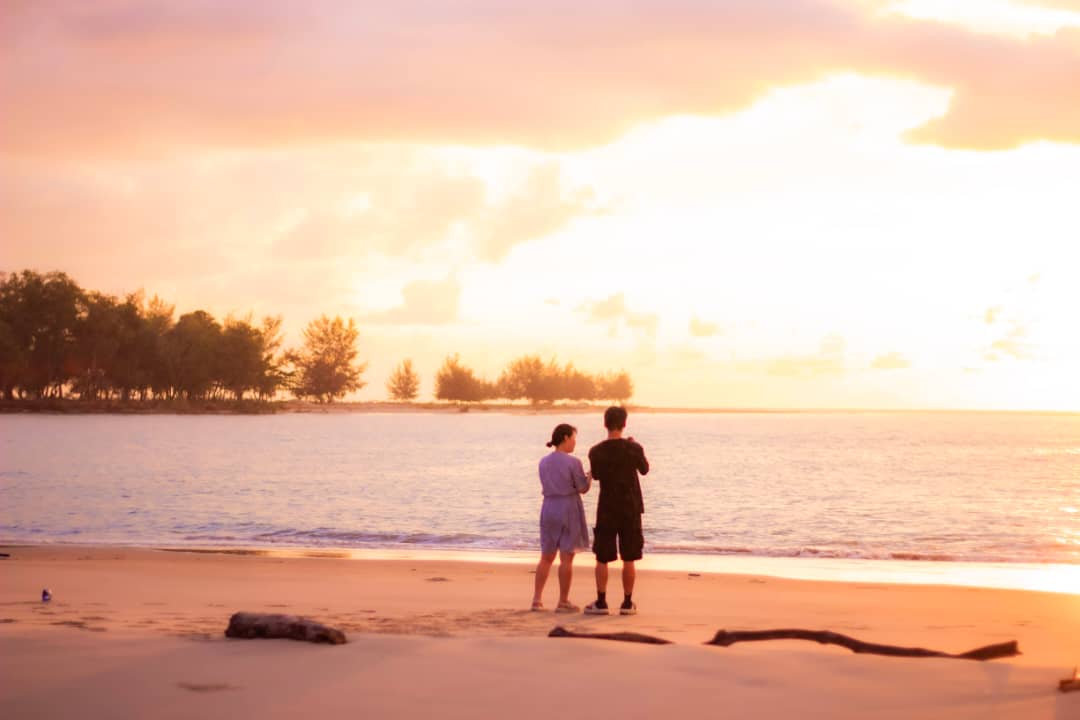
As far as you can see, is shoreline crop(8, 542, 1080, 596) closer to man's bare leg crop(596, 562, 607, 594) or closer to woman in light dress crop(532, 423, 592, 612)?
man's bare leg crop(596, 562, 607, 594)

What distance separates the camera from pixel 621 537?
36.0 ft

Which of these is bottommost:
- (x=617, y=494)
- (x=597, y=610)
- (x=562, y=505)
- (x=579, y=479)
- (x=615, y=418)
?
(x=597, y=610)

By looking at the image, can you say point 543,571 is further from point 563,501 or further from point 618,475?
point 618,475

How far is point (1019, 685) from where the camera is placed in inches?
243

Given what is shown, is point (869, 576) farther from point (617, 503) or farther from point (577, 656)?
point (577, 656)

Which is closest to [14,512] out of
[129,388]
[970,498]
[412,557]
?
[412,557]

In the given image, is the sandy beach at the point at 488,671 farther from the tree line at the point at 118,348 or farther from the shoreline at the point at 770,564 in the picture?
the tree line at the point at 118,348

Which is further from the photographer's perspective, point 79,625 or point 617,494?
point 617,494

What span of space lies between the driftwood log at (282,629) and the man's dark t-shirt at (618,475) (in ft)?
13.5

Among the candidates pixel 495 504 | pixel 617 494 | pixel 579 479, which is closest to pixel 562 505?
pixel 579 479

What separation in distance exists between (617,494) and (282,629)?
4401 mm

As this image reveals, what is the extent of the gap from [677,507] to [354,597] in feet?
72.5

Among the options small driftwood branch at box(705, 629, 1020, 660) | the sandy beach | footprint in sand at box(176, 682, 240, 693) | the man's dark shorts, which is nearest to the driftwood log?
the sandy beach

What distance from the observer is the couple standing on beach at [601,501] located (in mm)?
10734
